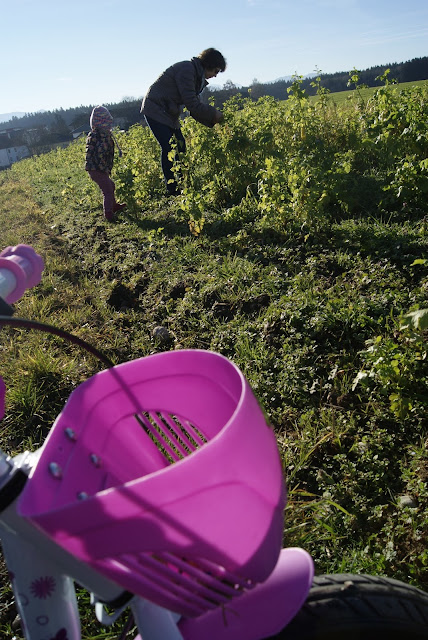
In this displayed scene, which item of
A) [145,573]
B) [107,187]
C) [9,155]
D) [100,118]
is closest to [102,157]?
[107,187]

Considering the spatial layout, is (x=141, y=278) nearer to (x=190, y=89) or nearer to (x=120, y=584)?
(x=190, y=89)

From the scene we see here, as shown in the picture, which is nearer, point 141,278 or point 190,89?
point 141,278

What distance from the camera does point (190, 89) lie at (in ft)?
20.8

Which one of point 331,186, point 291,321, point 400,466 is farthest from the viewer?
point 331,186

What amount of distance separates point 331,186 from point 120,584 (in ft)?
13.5

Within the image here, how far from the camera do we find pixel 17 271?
3.03 ft

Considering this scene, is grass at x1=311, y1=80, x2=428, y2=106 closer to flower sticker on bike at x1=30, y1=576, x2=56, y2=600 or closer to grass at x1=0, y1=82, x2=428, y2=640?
grass at x1=0, y1=82, x2=428, y2=640

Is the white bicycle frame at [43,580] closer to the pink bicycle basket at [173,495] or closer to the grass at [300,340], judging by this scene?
the pink bicycle basket at [173,495]

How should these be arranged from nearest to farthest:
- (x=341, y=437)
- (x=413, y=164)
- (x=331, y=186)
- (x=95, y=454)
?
(x=95, y=454), (x=341, y=437), (x=413, y=164), (x=331, y=186)

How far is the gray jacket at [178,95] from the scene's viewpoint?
6307 millimetres

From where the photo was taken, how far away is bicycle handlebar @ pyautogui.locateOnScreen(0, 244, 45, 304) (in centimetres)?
90

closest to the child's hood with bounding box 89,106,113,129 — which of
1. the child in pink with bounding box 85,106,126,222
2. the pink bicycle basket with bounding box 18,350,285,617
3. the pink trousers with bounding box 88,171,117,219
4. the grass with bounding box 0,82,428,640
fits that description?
the child in pink with bounding box 85,106,126,222

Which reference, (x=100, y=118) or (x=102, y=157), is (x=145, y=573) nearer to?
(x=102, y=157)

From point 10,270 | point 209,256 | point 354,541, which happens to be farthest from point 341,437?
point 209,256
